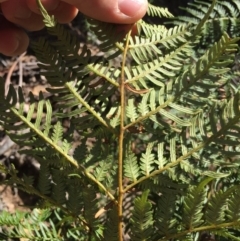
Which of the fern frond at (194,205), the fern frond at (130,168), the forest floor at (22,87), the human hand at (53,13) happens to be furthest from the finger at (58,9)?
the forest floor at (22,87)

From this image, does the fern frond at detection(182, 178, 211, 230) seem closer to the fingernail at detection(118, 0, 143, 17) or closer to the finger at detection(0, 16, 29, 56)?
the fingernail at detection(118, 0, 143, 17)

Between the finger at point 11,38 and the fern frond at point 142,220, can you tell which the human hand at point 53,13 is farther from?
the fern frond at point 142,220

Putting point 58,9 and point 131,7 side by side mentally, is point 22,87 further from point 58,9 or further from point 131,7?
point 131,7

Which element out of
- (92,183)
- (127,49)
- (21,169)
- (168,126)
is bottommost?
(21,169)

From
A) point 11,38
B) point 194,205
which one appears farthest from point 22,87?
point 194,205

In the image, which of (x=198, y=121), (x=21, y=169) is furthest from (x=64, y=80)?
(x=21, y=169)

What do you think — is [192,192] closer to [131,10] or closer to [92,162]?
[92,162]
